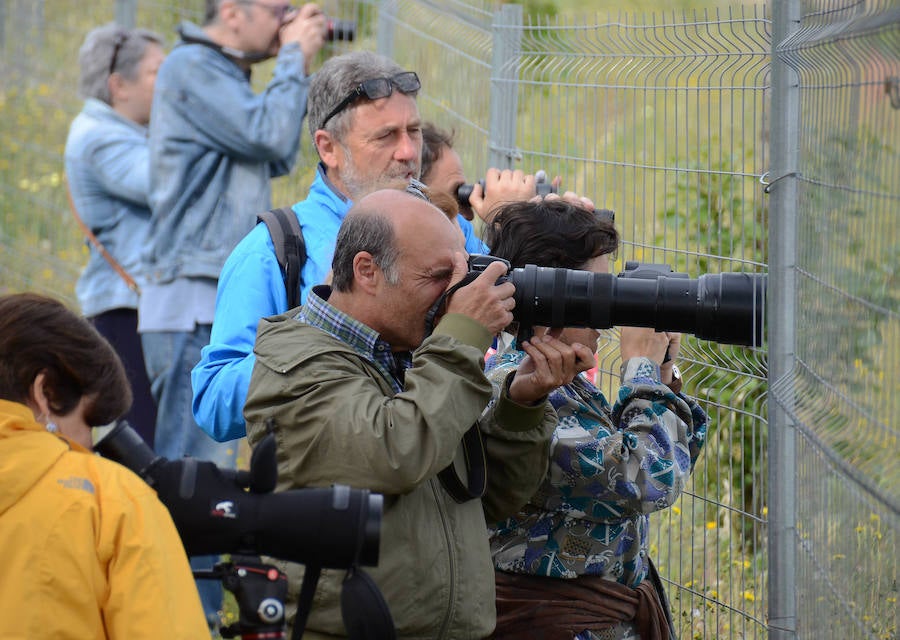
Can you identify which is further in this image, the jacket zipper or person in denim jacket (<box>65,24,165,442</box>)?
person in denim jacket (<box>65,24,165,442</box>)

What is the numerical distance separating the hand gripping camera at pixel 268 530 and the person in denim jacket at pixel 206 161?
9.92 feet

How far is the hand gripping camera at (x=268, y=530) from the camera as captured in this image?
6.95ft

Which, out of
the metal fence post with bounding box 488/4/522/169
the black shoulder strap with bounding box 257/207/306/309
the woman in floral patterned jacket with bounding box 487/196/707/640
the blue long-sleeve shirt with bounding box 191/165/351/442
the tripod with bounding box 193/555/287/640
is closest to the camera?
the tripod with bounding box 193/555/287/640

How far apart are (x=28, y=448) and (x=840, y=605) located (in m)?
1.43

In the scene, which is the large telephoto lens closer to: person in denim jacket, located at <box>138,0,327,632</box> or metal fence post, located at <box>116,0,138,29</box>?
person in denim jacket, located at <box>138,0,327,632</box>

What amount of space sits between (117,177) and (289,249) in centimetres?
255

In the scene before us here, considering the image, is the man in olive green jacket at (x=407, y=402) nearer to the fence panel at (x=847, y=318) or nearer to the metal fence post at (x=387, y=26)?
the fence panel at (x=847, y=318)

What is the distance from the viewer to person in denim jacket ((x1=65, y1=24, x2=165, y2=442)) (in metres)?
5.61

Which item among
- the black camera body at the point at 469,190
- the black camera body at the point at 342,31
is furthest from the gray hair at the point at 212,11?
the black camera body at the point at 469,190

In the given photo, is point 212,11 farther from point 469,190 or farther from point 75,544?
point 75,544

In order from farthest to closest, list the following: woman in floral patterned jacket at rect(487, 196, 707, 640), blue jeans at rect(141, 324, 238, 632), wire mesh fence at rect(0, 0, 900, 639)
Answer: blue jeans at rect(141, 324, 238, 632)
woman in floral patterned jacket at rect(487, 196, 707, 640)
wire mesh fence at rect(0, 0, 900, 639)

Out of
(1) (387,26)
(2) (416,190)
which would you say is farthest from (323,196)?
(1) (387,26)

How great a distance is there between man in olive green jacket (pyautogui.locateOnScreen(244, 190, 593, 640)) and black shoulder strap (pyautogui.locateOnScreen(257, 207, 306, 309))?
62 cm

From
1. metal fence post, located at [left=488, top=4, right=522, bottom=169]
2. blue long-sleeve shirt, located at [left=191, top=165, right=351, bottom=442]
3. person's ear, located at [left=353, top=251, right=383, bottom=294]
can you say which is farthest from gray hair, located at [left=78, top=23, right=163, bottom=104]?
person's ear, located at [left=353, top=251, right=383, bottom=294]
